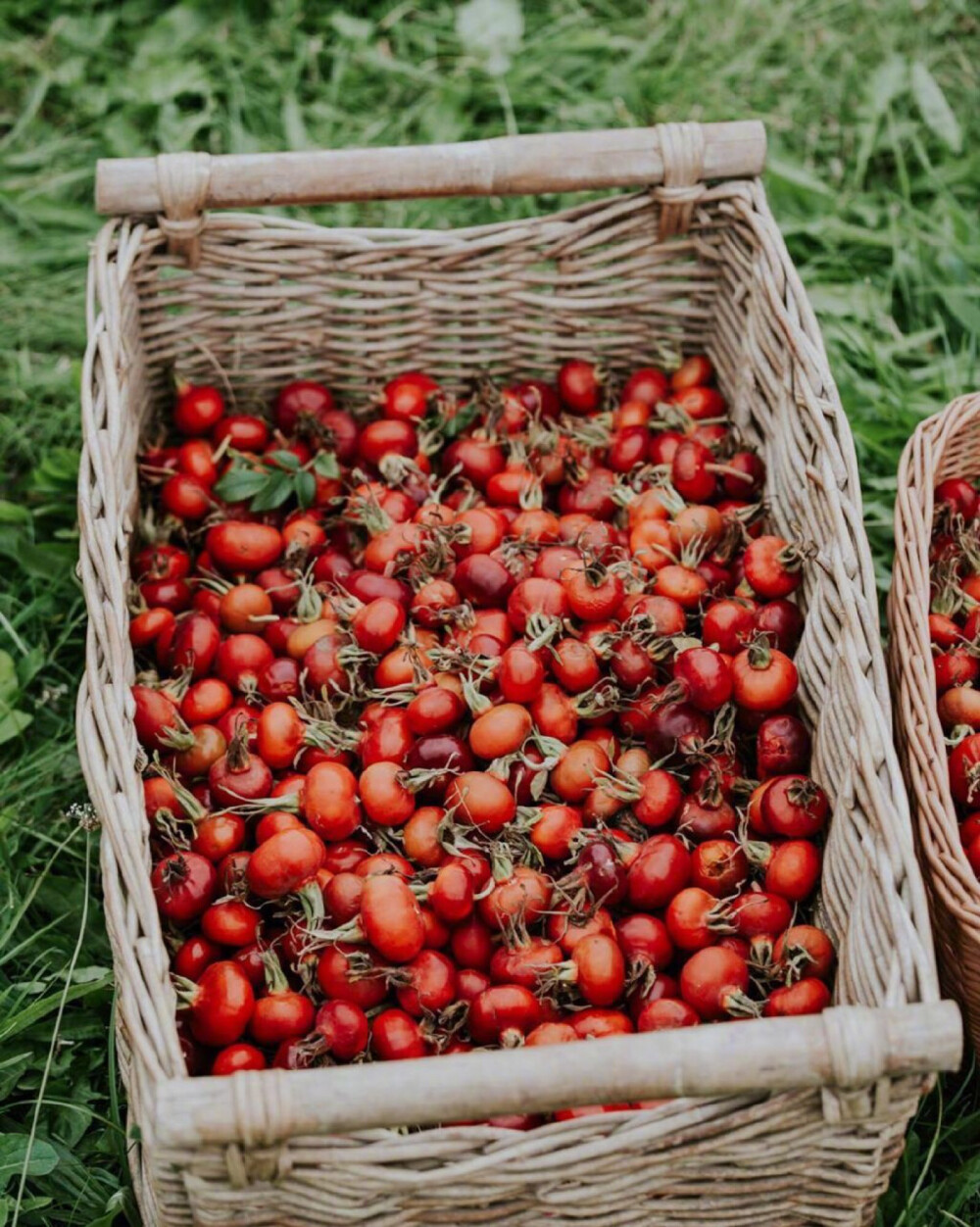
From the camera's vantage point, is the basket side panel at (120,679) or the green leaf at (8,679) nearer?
the basket side panel at (120,679)

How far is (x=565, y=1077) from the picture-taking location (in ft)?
6.09

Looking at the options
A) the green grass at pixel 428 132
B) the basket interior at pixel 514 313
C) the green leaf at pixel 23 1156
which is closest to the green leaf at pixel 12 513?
the green grass at pixel 428 132

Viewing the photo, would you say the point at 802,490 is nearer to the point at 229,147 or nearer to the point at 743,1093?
the point at 743,1093

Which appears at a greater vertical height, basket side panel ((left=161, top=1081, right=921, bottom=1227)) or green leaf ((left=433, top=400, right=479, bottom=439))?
green leaf ((left=433, top=400, right=479, bottom=439))

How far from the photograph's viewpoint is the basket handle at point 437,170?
2.88 meters

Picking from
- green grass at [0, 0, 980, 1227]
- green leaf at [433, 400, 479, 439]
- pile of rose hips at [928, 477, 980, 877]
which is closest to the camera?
pile of rose hips at [928, 477, 980, 877]

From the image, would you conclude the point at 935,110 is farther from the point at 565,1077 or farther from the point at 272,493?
the point at 565,1077

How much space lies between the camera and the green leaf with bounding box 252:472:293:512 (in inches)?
118

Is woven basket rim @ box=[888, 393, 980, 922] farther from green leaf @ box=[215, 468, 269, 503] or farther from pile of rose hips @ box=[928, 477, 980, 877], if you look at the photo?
green leaf @ box=[215, 468, 269, 503]

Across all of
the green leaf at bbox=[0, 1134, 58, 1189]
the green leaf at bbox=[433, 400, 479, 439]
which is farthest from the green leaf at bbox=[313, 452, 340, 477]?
the green leaf at bbox=[0, 1134, 58, 1189]

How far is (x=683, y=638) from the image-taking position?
262 cm

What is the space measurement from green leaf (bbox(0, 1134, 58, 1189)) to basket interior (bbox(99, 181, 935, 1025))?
1184 mm

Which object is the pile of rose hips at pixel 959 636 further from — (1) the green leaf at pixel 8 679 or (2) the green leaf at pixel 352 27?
(2) the green leaf at pixel 352 27

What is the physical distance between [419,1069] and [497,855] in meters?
0.58
